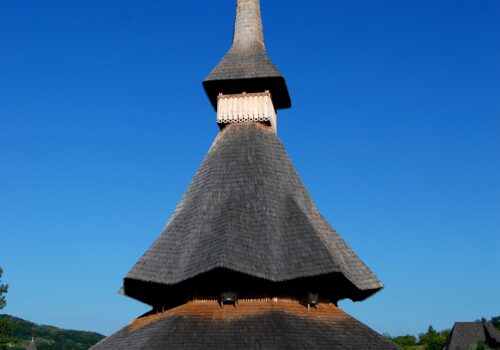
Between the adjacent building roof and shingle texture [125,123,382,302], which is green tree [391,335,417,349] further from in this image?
shingle texture [125,123,382,302]

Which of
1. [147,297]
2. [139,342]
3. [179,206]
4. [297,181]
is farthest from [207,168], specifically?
[139,342]

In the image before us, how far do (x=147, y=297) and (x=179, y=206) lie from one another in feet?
11.1

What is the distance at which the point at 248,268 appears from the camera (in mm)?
15281

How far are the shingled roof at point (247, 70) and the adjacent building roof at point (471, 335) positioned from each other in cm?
5631

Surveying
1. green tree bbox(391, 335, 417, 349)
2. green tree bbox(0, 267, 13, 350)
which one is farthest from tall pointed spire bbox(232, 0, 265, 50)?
green tree bbox(391, 335, 417, 349)

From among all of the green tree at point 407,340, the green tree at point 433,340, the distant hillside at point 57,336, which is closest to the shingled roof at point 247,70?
the green tree at point 433,340

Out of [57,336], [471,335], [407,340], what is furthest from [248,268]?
[57,336]

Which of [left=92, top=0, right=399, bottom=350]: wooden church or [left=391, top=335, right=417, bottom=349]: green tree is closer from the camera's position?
[left=92, top=0, right=399, bottom=350]: wooden church

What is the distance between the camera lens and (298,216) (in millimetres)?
17594

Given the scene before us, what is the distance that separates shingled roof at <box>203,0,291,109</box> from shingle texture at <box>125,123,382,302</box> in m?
1.85

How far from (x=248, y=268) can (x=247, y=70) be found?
9144 millimetres

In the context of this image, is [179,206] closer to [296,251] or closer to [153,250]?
[153,250]

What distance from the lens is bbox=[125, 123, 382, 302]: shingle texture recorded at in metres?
15.6

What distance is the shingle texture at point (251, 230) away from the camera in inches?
616
